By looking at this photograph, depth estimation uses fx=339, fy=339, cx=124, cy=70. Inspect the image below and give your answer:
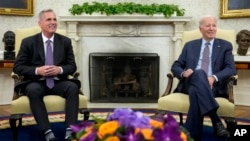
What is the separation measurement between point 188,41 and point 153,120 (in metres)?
2.51

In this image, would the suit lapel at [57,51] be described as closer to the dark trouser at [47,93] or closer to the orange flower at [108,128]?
the dark trouser at [47,93]

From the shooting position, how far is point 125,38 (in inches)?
221

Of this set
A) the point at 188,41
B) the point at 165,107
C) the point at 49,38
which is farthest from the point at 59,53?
the point at 188,41

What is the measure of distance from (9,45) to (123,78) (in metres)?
1.89

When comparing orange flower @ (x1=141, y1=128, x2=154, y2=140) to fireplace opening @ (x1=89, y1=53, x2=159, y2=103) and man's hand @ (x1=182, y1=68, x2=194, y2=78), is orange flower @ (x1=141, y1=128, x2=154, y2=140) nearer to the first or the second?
man's hand @ (x1=182, y1=68, x2=194, y2=78)

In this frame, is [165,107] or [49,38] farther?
[49,38]

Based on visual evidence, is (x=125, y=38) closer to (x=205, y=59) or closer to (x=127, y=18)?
(x=127, y=18)

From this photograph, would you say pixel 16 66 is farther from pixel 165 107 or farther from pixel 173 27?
pixel 173 27

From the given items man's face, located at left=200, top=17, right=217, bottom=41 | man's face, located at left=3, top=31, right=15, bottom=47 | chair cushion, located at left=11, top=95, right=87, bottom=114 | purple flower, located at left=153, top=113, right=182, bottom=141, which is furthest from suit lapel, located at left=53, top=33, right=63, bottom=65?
purple flower, located at left=153, top=113, right=182, bottom=141

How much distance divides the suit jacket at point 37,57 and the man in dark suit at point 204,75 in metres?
1.10

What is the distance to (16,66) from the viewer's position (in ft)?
11.0

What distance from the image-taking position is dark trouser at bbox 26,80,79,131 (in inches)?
120

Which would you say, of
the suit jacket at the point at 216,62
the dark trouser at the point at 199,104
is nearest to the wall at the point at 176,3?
the suit jacket at the point at 216,62

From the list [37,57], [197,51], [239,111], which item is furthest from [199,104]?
[239,111]
